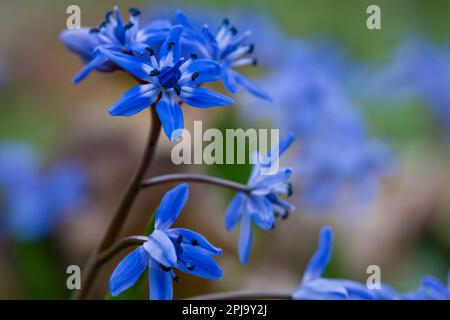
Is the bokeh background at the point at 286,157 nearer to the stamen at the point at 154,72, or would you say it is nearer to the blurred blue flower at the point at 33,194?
the blurred blue flower at the point at 33,194

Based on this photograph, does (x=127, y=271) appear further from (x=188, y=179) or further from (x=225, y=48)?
(x=225, y=48)

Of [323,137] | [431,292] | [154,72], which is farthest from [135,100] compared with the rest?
[323,137]

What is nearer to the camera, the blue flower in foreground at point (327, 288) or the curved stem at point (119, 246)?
the curved stem at point (119, 246)

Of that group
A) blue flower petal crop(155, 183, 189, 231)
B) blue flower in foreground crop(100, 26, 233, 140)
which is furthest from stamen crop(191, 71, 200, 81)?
blue flower petal crop(155, 183, 189, 231)

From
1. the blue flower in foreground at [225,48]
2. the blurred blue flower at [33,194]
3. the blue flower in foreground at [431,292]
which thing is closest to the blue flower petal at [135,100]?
the blue flower in foreground at [225,48]

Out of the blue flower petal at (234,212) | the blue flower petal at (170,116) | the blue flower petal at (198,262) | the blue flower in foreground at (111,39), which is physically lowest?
the blue flower petal at (198,262)

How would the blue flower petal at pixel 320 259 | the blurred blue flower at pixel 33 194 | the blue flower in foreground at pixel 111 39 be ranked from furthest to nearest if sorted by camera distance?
the blurred blue flower at pixel 33 194
the blue flower petal at pixel 320 259
the blue flower in foreground at pixel 111 39
